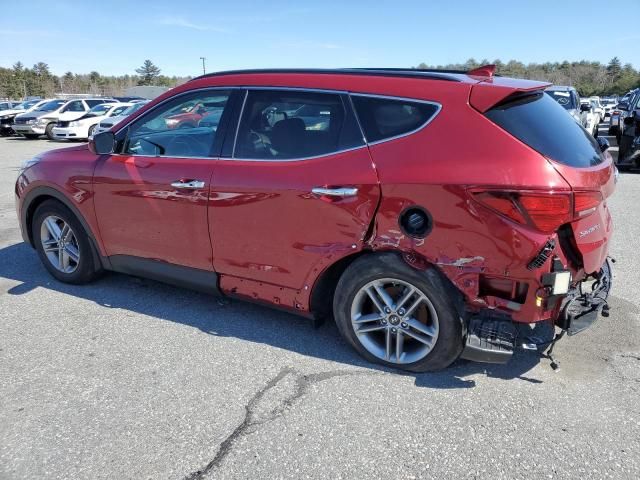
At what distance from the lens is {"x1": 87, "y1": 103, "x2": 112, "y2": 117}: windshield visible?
A: 67.5 ft

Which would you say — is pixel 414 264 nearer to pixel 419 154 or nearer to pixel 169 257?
pixel 419 154

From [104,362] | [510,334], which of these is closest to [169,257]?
[104,362]

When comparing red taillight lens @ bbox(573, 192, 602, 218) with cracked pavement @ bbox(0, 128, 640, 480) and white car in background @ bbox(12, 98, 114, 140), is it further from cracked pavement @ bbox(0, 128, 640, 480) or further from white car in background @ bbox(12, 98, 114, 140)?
white car in background @ bbox(12, 98, 114, 140)

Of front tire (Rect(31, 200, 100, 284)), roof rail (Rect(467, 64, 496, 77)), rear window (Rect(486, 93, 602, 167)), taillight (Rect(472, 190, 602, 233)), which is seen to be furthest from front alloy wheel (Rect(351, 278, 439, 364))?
front tire (Rect(31, 200, 100, 284))

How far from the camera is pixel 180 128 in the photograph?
12.9ft

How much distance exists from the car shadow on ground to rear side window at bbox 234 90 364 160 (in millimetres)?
1280

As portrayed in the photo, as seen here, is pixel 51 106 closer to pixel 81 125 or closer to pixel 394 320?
pixel 81 125

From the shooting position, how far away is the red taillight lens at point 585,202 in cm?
261

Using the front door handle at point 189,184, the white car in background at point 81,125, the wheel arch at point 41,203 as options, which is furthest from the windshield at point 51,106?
the front door handle at point 189,184

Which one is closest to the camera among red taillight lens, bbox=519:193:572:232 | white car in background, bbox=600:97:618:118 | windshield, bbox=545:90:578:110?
red taillight lens, bbox=519:193:572:232

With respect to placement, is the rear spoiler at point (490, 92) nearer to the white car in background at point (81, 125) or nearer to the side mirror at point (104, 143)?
the side mirror at point (104, 143)

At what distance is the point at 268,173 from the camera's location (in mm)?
3230

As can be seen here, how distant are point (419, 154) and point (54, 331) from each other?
2928 mm

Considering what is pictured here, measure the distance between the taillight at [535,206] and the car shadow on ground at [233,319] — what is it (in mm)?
1054
